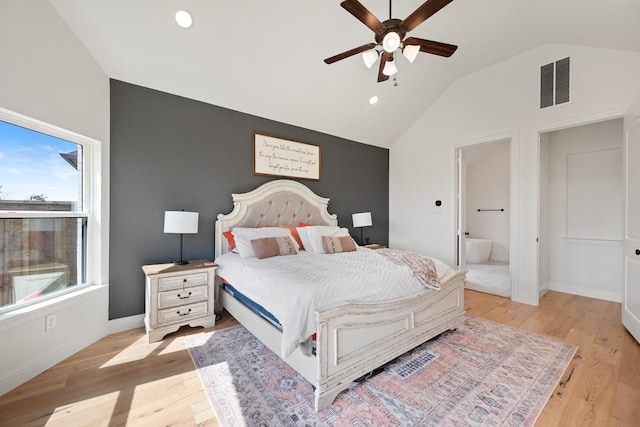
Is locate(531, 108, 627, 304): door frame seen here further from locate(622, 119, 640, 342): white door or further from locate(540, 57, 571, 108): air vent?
locate(622, 119, 640, 342): white door

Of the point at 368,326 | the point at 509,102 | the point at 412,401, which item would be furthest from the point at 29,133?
the point at 509,102

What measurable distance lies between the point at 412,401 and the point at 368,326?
1.68ft

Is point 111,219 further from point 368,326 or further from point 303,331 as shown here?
point 368,326

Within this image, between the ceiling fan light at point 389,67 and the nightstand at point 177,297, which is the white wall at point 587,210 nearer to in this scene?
the ceiling fan light at point 389,67

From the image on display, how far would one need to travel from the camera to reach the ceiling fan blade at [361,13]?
179cm

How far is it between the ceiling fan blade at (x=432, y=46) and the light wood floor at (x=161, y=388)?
269 centimetres

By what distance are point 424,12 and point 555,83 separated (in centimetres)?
266

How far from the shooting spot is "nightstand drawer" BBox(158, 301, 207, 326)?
8.18 feet

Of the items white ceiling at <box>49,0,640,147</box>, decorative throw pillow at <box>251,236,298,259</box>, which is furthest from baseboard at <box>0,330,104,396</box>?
white ceiling at <box>49,0,640,147</box>

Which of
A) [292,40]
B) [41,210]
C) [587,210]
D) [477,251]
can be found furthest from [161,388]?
[477,251]

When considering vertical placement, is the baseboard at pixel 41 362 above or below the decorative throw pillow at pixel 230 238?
below

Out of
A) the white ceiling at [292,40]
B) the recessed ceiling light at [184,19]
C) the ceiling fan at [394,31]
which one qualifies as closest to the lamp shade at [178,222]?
the white ceiling at [292,40]

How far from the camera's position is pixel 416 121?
15.6ft

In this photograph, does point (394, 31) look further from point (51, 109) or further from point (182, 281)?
point (182, 281)
